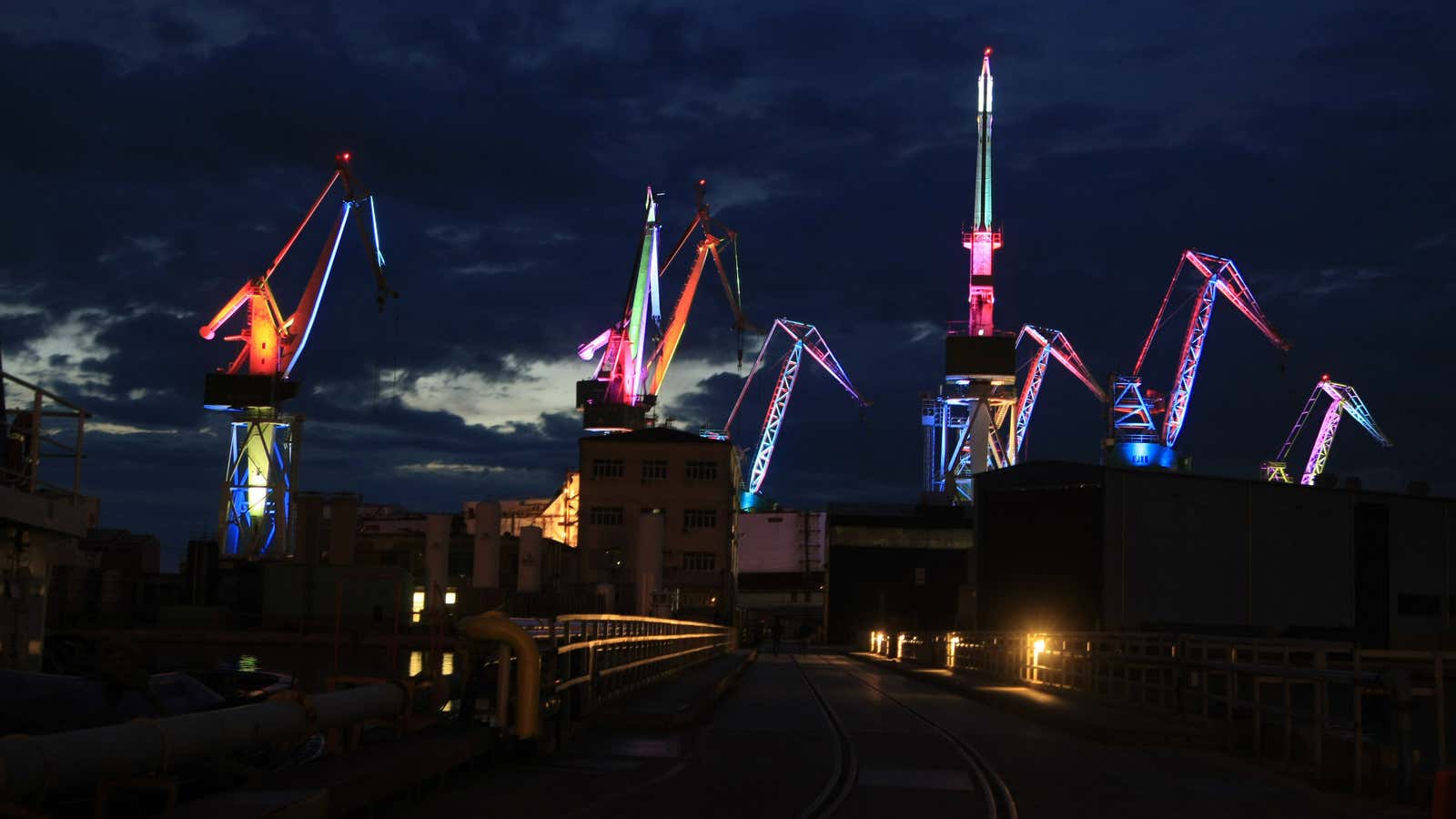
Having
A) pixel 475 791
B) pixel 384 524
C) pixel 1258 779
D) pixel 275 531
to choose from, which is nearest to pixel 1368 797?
pixel 1258 779

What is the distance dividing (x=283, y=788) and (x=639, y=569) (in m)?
42.1

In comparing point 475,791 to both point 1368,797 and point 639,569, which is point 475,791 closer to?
point 1368,797

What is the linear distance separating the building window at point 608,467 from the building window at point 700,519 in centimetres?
534

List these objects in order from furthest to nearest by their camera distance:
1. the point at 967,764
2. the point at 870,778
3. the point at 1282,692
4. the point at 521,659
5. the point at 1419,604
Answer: the point at 1419,604 → the point at 1282,692 → the point at 967,764 → the point at 870,778 → the point at 521,659

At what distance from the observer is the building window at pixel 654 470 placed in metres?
100

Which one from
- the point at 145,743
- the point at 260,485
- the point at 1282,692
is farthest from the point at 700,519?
the point at 145,743

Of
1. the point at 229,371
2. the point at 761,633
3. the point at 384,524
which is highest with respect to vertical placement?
the point at 229,371

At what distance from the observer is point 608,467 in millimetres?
100375

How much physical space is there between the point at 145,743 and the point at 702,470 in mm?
93467

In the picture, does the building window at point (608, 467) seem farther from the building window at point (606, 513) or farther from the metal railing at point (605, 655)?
the metal railing at point (605, 655)

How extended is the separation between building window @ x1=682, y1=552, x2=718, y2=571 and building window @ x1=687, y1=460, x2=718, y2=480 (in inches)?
213

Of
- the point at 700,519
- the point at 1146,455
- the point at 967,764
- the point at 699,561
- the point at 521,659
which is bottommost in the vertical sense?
the point at 967,764

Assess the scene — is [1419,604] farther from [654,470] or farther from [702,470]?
[654,470]

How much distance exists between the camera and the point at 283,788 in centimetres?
857
